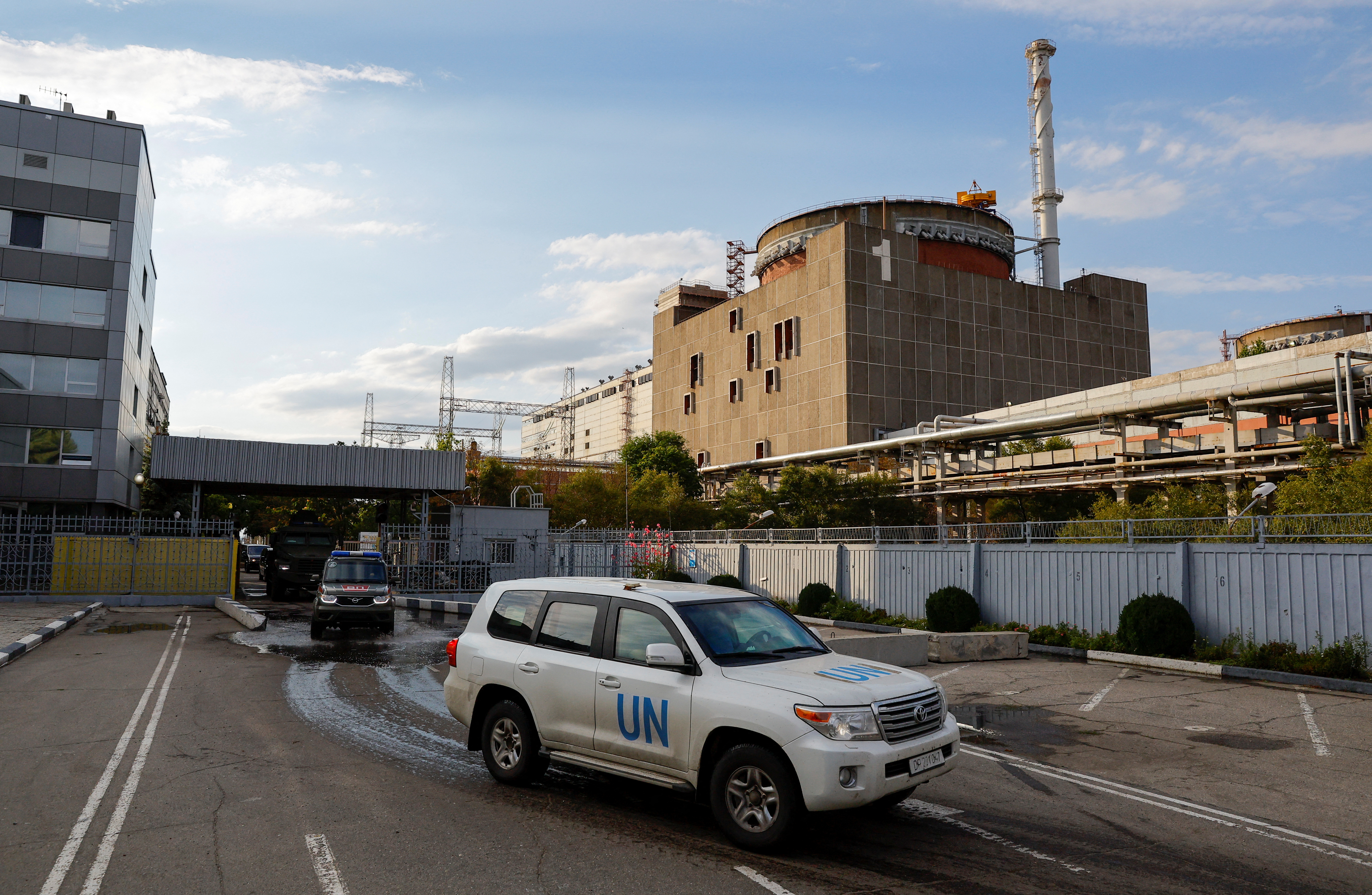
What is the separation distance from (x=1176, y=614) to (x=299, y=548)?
27.4 meters

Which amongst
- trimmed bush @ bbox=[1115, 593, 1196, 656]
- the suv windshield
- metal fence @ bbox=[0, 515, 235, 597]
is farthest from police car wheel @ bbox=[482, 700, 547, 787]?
metal fence @ bbox=[0, 515, 235, 597]

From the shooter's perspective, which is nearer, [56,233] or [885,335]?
[56,233]

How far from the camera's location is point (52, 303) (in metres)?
34.9

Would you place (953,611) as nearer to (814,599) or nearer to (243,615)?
(814,599)

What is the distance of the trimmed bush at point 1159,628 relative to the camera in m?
15.5

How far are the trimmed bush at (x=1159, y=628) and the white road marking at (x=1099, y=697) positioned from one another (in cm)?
127

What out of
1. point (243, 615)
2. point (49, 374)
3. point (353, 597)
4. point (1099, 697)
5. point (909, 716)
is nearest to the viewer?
point (909, 716)

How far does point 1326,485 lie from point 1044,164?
52.9 metres

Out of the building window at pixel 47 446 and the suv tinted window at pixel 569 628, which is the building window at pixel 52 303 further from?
the suv tinted window at pixel 569 628

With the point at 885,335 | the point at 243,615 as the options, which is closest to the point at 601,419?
the point at 885,335

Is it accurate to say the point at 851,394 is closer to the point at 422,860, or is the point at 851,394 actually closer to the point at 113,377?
the point at 113,377

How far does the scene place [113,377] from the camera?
3578 cm

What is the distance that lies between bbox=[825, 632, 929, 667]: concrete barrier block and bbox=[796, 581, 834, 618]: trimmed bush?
7264mm

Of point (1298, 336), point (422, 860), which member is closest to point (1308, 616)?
point (422, 860)
